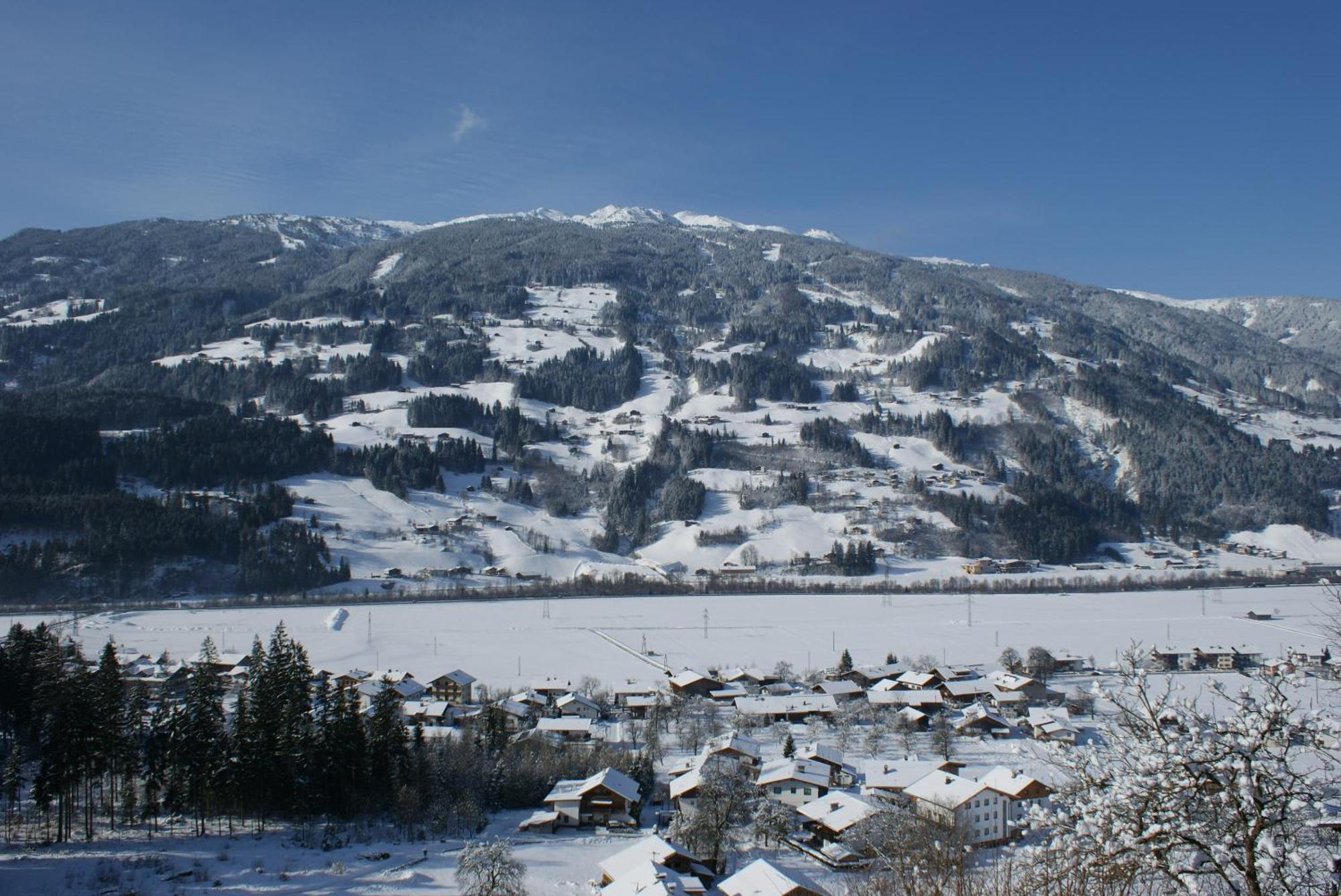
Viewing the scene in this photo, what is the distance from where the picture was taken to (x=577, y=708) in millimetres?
37688

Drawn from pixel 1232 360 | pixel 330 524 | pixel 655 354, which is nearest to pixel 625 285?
pixel 655 354

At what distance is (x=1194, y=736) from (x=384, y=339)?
13834 cm

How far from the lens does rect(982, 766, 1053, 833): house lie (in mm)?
25438

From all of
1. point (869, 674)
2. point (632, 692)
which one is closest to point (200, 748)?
point (632, 692)

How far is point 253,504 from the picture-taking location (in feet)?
264

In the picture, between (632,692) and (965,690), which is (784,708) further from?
(965,690)

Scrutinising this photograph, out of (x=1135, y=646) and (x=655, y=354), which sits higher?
(x=655, y=354)

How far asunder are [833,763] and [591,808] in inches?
338

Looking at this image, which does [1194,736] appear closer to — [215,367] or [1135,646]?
[1135,646]

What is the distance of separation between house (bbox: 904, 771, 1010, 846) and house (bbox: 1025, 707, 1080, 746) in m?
7.39

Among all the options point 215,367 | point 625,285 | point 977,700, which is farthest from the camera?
point 625,285

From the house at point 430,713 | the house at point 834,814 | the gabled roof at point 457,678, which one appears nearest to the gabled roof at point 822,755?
the house at point 834,814

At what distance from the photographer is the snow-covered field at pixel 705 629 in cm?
4862

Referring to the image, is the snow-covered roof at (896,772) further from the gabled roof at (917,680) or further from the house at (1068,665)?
the house at (1068,665)
